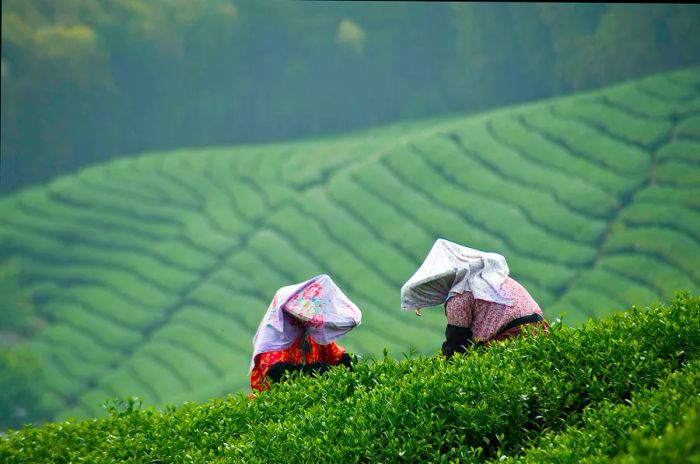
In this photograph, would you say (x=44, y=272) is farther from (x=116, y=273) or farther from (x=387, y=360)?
(x=387, y=360)

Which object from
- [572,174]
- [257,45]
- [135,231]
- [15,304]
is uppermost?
[257,45]

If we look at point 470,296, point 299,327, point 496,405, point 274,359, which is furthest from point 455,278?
point 274,359

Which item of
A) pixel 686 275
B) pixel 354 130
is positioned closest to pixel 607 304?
pixel 686 275

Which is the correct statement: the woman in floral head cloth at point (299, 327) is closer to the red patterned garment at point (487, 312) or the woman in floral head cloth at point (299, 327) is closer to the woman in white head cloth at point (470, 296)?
the woman in white head cloth at point (470, 296)

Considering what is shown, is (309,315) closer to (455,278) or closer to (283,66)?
(455,278)

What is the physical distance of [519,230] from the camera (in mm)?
21734

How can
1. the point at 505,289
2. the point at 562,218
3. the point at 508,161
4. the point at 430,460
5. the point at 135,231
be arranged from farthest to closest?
1. the point at 135,231
2. the point at 508,161
3. the point at 562,218
4. the point at 505,289
5. the point at 430,460

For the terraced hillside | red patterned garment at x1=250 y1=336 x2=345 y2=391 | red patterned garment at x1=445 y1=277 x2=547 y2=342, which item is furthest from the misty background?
red patterned garment at x1=445 y1=277 x2=547 y2=342

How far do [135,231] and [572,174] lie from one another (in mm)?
11917

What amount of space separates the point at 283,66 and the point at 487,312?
884 inches

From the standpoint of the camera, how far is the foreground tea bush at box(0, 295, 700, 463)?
399 cm

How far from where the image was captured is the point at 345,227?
77.3 feet

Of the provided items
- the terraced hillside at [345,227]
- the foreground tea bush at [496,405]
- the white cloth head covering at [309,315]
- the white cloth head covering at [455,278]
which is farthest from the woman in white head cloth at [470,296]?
the terraced hillside at [345,227]

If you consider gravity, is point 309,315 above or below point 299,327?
above
